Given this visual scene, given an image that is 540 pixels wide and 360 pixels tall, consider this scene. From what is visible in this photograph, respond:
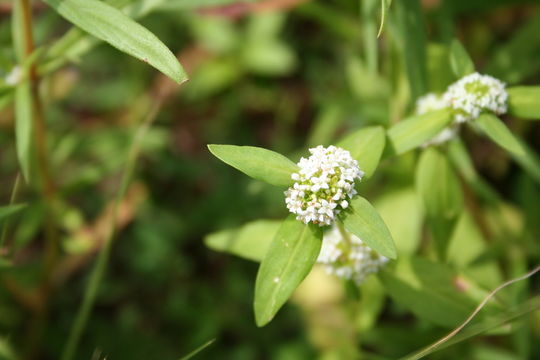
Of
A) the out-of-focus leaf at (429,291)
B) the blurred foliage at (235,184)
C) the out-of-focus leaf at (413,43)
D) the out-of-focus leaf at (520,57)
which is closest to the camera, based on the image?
the out-of-focus leaf at (429,291)

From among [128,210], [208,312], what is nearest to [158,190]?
[128,210]

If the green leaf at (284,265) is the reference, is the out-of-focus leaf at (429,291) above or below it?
above

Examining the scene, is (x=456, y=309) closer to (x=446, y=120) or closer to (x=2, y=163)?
(x=446, y=120)

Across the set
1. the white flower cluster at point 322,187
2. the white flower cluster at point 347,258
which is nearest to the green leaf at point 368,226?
the white flower cluster at point 322,187

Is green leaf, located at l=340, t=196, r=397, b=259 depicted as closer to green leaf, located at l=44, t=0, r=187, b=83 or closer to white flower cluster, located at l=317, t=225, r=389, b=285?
white flower cluster, located at l=317, t=225, r=389, b=285

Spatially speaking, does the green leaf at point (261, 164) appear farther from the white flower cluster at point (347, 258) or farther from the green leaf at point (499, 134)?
the green leaf at point (499, 134)

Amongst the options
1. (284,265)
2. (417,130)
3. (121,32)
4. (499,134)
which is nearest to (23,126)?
(121,32)

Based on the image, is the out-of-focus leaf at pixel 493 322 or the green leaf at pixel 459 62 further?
the green leaf at pixel 459 62

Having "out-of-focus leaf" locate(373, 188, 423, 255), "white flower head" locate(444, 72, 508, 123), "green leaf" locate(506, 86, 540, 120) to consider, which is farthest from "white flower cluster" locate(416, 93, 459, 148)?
"out-of-focus leaf" locate(373, 188, 423, 255)
